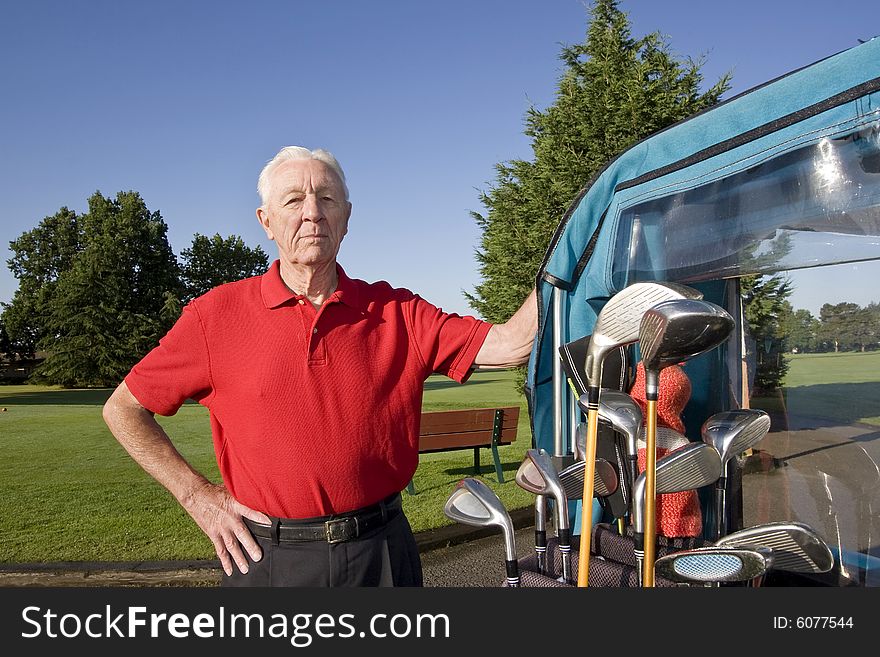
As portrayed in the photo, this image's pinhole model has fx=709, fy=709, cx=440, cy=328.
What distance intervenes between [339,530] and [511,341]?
1004mm

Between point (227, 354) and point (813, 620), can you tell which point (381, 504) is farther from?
point (813, 620)

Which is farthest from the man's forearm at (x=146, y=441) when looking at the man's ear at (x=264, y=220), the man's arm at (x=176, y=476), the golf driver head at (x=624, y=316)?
the golf driver head at (x=624, y=316)

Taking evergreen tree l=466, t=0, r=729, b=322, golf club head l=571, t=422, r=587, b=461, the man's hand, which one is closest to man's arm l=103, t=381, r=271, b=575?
the man's hand

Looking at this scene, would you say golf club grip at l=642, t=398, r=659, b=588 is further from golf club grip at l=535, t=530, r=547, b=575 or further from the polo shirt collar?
the polo shirt collar

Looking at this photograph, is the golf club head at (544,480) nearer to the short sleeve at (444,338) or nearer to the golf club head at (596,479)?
the golf club head at (596,479)

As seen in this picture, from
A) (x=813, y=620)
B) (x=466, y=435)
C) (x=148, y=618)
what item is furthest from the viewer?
(x=466, y=435)

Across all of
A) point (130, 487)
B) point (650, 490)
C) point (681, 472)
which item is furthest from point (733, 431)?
point (130, 487)

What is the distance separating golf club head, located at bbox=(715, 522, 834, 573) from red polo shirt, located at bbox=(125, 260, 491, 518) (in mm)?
1173

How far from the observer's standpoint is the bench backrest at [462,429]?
804 centimetres

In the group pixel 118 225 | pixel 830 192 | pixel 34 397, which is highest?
pixel 118 225

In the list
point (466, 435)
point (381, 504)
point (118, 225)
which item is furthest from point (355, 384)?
point (118, 225)

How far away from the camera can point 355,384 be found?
249 cm

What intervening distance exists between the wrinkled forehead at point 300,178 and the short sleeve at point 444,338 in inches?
22.2

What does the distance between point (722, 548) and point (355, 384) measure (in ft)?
4.20
